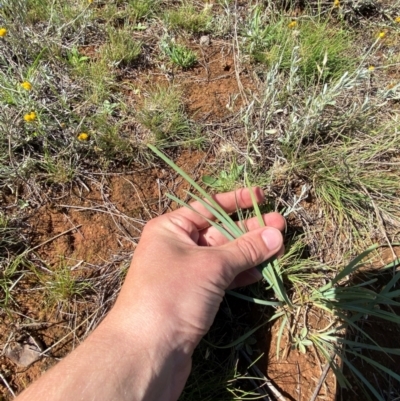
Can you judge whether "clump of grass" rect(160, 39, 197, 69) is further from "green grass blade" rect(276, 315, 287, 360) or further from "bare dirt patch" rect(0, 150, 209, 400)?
"green grass blade" rect(276, 315, 287, 360)

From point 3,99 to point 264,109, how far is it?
1.29 metres

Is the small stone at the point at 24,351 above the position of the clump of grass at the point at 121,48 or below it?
below

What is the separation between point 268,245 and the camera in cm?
150

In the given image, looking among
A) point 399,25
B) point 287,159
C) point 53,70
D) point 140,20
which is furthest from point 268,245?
point 399,25

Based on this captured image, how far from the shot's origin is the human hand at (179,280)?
4.28ft

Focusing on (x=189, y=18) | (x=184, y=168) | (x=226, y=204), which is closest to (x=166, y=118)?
(x=184, y=168)

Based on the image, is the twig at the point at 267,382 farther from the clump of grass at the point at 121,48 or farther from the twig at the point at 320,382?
the clump of grass at the point at 121,48

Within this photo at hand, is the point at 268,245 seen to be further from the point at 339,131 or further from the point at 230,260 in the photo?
the point at 339,131

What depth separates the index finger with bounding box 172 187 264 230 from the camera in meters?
1.63

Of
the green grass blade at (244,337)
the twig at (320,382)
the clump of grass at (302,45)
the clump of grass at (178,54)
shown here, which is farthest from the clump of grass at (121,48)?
the twig at (320,382)

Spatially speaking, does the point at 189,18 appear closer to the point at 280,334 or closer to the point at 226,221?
the point at 226,221

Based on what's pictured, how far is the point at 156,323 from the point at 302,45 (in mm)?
1717

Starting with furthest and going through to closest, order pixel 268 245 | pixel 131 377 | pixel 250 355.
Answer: pixel 250 355 < pixel 268 245 < pixel 131 377

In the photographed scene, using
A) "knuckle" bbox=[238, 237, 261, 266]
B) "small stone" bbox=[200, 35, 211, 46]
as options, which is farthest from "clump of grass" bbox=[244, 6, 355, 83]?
"knuckle" bbox=[238, 237, 261, 266]
